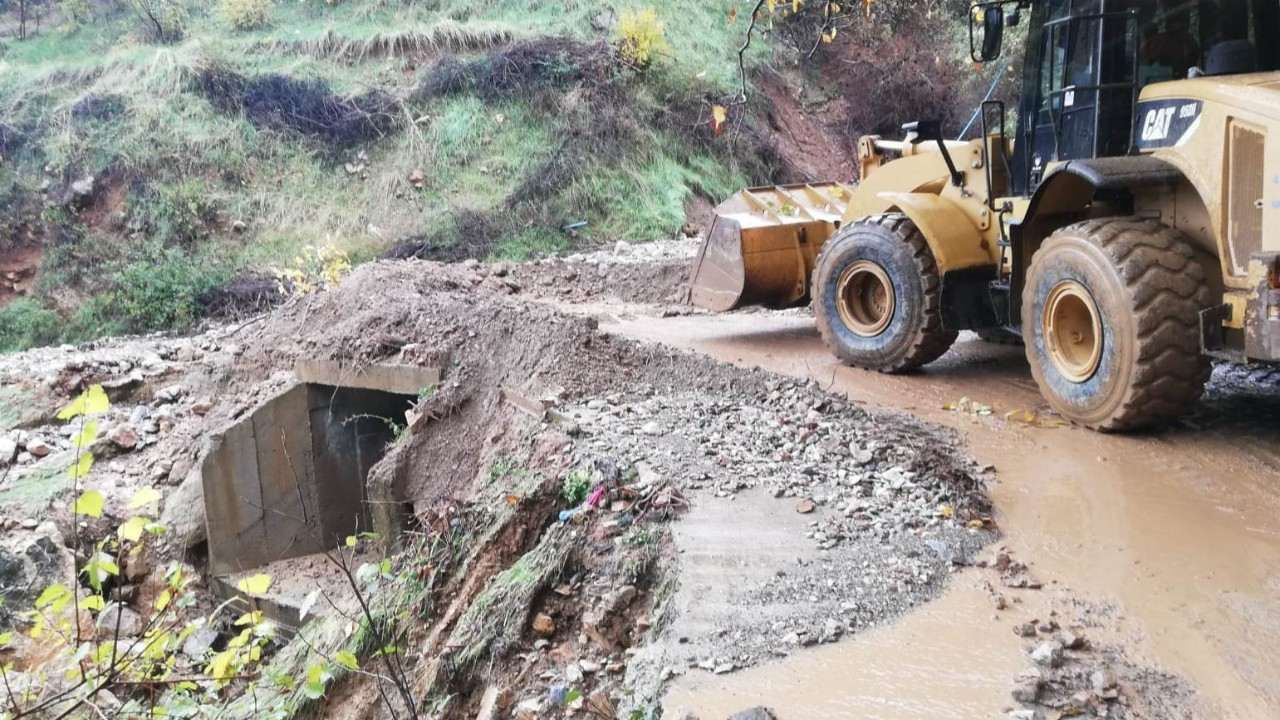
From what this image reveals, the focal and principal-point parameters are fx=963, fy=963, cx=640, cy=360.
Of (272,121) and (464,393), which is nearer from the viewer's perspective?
(464,393)

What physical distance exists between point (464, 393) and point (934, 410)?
371 centimetres

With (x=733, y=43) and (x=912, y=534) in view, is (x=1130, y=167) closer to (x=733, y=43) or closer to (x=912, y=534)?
(x=912, y=534)

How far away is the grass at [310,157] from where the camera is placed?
16.3 metres

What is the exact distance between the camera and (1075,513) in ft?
14.7

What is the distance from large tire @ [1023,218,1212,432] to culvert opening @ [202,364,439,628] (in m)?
5.67

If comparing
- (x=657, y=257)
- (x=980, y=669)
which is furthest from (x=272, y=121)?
(x=980, y=669)

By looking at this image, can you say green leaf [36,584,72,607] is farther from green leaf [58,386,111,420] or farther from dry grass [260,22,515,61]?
dry grass [260,22,515,61]

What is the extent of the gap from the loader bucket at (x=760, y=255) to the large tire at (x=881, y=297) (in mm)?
784

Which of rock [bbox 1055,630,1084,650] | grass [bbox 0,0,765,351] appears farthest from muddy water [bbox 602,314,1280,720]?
grass [bbox 0,0,765,351]

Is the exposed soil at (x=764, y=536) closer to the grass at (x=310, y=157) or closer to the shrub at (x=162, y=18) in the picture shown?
the grass at (x=310, y=157)

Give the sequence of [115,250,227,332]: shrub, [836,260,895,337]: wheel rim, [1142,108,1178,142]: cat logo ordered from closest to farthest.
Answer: [1142,108,1178,142]: cat logo, [836,260,895,337]: wheel rim, [115,250,227,332]: shrub

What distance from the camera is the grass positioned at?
16312 mm

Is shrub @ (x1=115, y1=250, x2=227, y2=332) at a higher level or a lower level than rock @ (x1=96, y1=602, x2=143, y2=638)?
higher

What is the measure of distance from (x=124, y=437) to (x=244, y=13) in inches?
552
